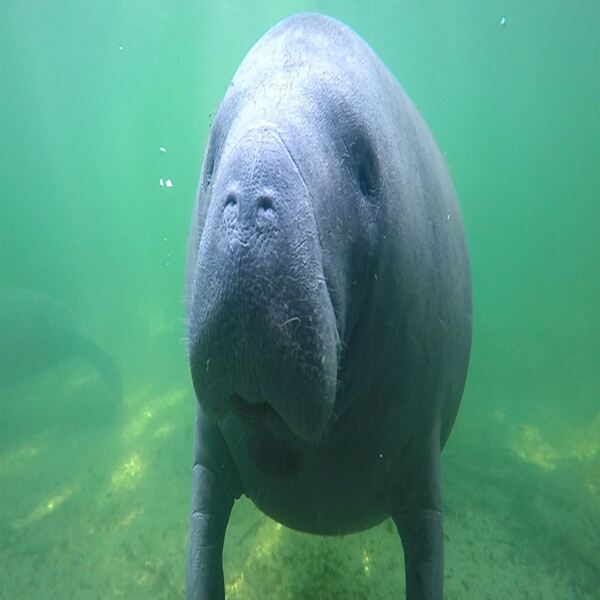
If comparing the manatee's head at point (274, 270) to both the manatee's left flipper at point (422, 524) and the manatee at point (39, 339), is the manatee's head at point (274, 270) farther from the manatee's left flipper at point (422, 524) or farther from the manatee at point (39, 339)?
the manatee at point (39, 339)

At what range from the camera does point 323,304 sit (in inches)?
56.3

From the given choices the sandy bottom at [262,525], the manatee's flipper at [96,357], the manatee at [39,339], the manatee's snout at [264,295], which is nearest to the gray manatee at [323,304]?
the manatee's snout at [264,295]

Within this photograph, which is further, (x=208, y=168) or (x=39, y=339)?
(x=39, y=339)

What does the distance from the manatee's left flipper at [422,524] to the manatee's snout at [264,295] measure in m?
1.24

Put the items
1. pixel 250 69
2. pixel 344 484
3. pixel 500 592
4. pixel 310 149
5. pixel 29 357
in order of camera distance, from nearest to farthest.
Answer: pixel 310 149 → pixel 250 69 → pixel 344 484 → pixel 500 592 → pixel 29 357

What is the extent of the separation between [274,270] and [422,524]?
5.57 feet

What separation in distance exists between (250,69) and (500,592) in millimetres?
4143

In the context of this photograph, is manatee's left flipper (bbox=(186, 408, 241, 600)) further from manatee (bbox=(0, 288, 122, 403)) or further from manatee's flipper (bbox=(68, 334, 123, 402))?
manatee's flipper (bbox=(68, 334, 123, 402))

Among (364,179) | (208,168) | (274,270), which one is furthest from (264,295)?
(208,168)

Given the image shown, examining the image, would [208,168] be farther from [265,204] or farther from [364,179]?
[265,204]

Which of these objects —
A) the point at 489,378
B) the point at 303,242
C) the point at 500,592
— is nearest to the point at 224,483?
the point at 303,242

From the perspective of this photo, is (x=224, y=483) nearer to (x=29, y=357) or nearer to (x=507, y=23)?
(x=29, y=357)

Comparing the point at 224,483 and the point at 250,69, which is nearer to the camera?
the point at 250,69

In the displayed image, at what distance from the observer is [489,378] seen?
1266 cm
